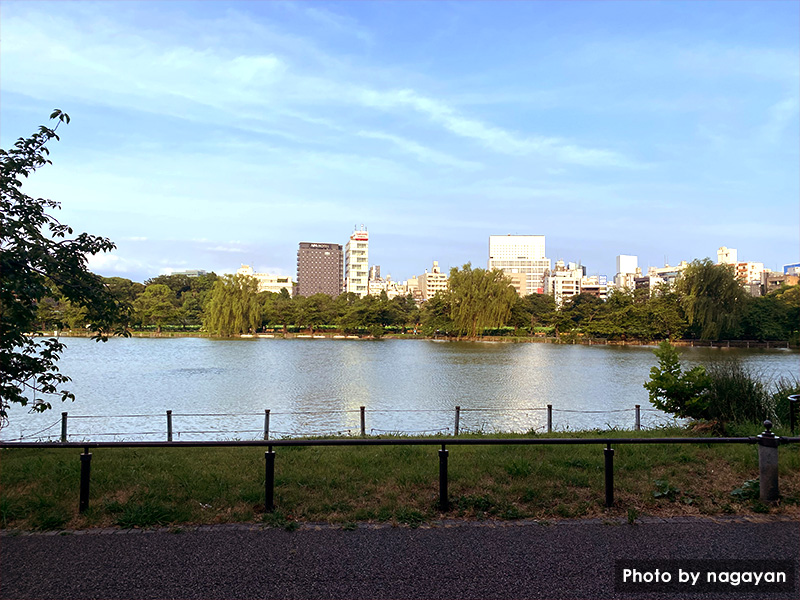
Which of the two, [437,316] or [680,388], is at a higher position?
[437,316]

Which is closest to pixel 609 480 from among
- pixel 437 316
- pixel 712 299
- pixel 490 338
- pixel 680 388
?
pixel 680 388

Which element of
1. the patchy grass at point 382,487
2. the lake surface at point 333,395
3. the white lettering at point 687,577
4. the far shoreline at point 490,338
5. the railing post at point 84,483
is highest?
the railing post at point 84,483

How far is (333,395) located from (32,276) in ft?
62.8

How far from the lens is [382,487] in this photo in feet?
20.5

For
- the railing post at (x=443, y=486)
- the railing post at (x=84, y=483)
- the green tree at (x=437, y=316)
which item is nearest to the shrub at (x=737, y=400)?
the railing post at (x=443, y=486)

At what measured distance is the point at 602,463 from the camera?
7254 mm

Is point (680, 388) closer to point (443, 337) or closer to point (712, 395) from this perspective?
point (712, 395)

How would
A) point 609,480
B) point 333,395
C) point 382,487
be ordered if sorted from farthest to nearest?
point 333,395 < point 382,487 < point 609,480

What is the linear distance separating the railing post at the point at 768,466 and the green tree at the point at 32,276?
793 cm

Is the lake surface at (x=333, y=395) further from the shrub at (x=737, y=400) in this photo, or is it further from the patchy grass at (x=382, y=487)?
the patchy grass at (x=382, y=487)

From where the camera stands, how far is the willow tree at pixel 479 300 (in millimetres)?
73188

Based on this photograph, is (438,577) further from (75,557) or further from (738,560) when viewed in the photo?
(75,557)

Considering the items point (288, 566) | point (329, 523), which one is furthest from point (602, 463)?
point (288, 566)

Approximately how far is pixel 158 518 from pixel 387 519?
2.09 meters
